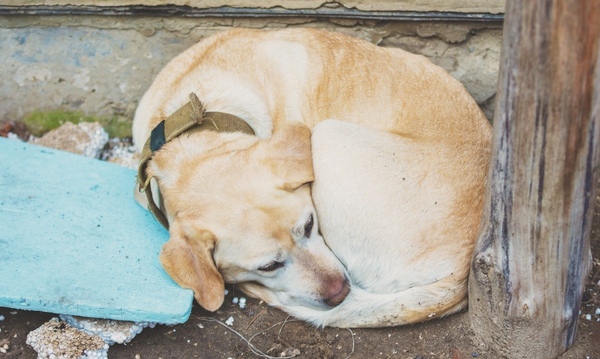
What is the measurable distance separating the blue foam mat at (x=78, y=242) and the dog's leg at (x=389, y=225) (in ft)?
2.43

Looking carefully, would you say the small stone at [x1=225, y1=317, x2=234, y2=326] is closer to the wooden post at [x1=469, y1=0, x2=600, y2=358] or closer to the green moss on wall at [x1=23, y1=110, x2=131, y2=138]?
the wooden post at [x1=469, y1=0, x2=600, y2=358]

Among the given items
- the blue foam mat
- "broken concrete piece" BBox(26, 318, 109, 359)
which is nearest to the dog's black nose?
the blue foam mat

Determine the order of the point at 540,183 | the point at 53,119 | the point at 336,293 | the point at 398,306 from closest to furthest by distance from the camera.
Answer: the point at 540,183, the point at 398,306, the point at 336,293, the point at 53,119

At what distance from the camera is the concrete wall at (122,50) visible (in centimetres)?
396

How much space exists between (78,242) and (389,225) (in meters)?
1.49

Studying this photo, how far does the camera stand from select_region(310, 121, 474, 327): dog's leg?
2807mm

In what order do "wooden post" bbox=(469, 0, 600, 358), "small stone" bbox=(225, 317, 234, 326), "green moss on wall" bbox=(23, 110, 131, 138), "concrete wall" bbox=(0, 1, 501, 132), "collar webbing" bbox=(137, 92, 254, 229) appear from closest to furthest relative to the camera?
"wooden post" bbox=(469, 0, 600, 358) < "small stone" bbox=(225, 317, 234, 326) < "collar webbing" bbox=(137, 92, 254, 229) < "concrete wall" bbox=(0, 1, 501, 132) < "green moss on wall" bbox=(23, 110, 131, 138)

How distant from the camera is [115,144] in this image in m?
4.41

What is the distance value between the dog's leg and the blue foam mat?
2.43 ft

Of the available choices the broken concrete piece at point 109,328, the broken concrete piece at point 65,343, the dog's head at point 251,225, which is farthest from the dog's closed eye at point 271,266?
the broken concrete piece at point 65,343

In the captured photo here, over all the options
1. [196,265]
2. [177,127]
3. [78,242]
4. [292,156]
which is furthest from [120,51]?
[196,265]

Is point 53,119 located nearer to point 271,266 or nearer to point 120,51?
point 120,51

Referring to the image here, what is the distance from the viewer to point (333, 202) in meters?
3.01

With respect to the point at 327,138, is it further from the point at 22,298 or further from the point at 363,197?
the point at 22,298
